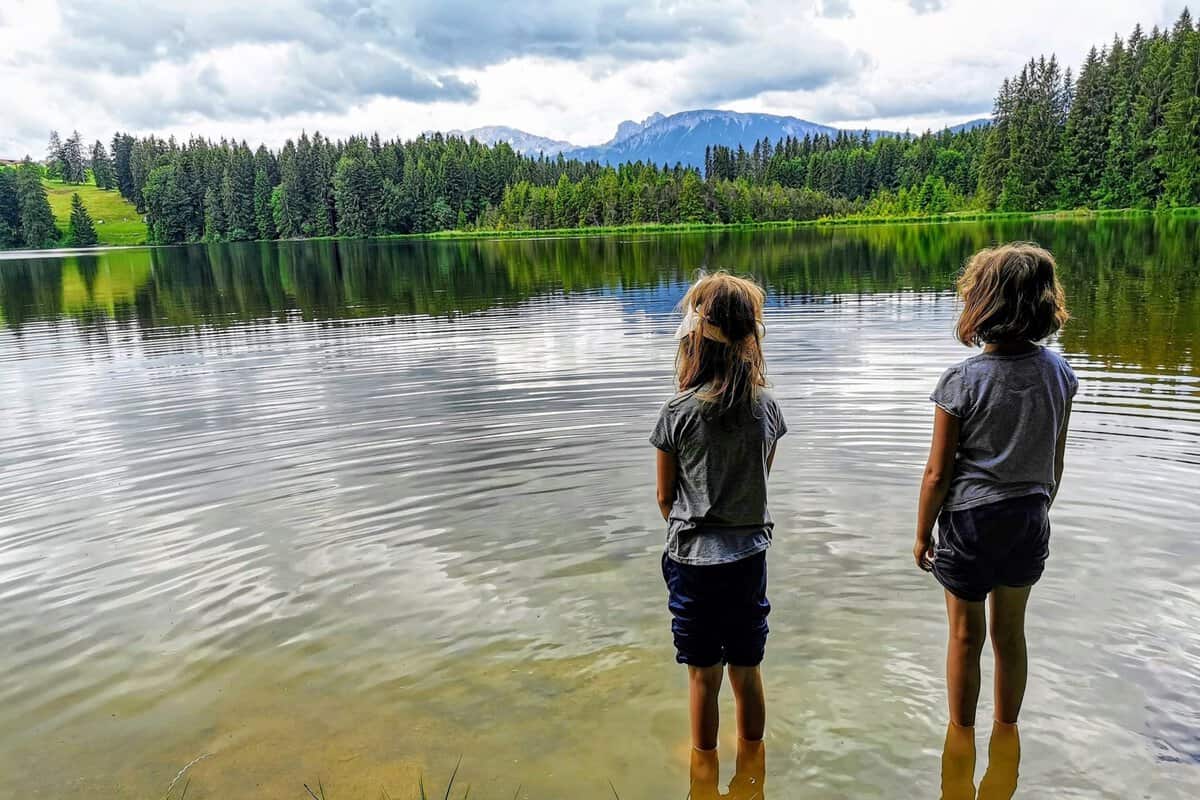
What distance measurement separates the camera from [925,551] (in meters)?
3.95

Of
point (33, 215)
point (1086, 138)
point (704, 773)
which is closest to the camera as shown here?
point (704, 773)

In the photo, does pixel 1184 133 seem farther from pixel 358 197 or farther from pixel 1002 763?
pixel 358 197

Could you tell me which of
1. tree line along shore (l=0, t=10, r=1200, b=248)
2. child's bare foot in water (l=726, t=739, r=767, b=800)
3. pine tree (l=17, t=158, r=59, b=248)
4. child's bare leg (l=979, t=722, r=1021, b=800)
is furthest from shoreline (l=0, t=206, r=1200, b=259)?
child's bare foot in water (l=726, t=739, r=767, b=800)

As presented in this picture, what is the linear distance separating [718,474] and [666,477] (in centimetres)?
26

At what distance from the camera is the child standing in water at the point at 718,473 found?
3432 millimetres

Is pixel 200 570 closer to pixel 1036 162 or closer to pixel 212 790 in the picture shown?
pixel 212 790

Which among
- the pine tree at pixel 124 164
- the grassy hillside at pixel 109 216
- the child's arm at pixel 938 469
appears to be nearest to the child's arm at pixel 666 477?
the child's arm at pixel 938 469

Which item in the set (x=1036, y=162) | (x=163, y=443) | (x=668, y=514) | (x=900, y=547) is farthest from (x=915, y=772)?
(x=1036, y=162)

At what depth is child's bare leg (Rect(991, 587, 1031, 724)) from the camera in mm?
3795

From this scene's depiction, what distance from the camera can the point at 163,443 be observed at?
11.7 m

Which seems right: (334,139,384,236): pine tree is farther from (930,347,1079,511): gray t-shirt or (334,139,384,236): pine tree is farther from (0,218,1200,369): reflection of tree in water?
(930,347,1079,511): gray t-shirt

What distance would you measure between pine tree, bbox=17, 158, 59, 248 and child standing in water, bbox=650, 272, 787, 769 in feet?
631

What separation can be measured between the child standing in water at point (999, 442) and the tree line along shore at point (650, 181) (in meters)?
114

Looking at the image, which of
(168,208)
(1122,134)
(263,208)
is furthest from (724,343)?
(168,208)
